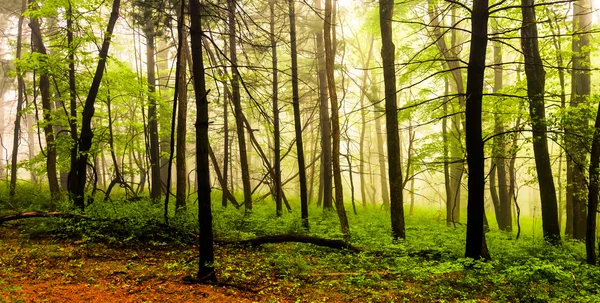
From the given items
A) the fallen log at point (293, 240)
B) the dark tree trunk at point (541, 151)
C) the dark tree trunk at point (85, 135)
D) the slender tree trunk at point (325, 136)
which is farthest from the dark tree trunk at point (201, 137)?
the slender tree trunk at point (325, 136)

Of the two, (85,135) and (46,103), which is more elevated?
(46,103)

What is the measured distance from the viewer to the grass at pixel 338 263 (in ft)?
17.8

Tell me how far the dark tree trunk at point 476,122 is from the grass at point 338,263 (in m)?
0.83

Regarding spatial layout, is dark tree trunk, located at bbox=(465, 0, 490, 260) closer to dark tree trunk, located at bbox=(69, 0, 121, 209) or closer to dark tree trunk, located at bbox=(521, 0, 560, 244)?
dark tree trunk, located at bbox=(521, 0, 560, 244)

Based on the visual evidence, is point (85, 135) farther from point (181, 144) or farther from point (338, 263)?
point (338, 263)

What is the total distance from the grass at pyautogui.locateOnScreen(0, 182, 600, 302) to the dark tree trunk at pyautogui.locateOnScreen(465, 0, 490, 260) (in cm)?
83

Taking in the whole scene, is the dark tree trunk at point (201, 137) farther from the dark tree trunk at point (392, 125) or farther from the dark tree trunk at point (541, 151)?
the dark tree trunk at point (541, 151)

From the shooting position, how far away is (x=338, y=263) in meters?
7.23

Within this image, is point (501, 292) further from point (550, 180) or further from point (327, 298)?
point (550, 180)

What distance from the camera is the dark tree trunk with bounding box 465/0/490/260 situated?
629cm

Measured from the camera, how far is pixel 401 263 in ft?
23.2

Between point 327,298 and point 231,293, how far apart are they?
1.64 metres

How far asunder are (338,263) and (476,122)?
4241 mm

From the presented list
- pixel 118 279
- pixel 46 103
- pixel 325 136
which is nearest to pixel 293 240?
pixel 118 279
